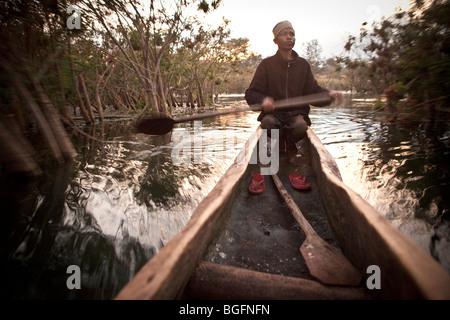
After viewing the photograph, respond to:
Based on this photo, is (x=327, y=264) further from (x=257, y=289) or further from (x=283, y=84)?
(x=283, y=84)

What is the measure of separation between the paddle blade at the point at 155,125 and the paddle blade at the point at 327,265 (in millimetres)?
2475

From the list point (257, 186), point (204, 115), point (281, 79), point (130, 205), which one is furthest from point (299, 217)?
point (281, 79)

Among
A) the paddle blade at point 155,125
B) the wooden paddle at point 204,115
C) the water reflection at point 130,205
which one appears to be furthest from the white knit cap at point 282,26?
the water reflection at point 130,205

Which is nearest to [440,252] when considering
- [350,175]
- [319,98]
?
[350,175]

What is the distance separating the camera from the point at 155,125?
312 centimetres

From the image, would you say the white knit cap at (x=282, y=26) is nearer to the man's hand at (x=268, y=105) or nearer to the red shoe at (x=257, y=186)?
the man's hand at (x=268, y=105)

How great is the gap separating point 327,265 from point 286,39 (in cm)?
302

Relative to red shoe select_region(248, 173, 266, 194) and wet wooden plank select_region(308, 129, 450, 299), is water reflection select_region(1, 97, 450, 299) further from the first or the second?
wet wooden plank select_region(308, 129, 450, 299)

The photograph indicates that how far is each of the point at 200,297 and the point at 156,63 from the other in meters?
9.29

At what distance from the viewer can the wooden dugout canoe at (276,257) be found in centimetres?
72
